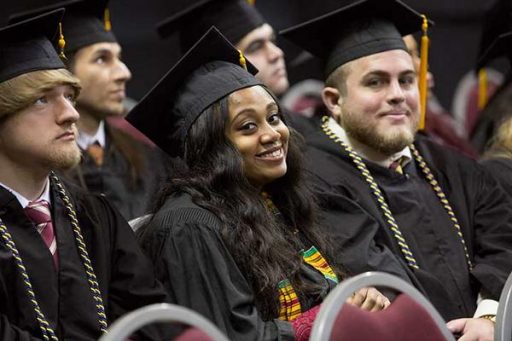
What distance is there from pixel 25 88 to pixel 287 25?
3751mm

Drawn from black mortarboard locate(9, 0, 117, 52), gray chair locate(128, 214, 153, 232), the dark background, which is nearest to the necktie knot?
gray chair locate(128, 214, 153, 232)

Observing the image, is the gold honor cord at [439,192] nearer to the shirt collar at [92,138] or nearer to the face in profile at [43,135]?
the shirt collar at [92,138]

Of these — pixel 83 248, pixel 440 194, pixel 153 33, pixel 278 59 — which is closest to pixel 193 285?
pixel 83 248

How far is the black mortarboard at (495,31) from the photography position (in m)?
4.87

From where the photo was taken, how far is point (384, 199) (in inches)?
155

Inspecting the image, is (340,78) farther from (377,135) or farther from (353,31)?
(377,135)

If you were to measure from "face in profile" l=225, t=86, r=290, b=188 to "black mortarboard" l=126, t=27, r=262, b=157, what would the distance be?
0.05m

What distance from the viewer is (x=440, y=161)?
4184mm

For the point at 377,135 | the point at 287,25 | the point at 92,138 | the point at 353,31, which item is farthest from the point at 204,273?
the point at 287,25

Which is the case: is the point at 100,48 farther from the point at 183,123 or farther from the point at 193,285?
the point at 193,285

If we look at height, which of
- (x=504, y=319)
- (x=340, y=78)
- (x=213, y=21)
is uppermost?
(x=213, y=21)

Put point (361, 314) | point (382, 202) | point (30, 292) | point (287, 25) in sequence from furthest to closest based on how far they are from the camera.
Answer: point (287, 25) → point (382, 202) → point (30, 292) → point (361, 314)

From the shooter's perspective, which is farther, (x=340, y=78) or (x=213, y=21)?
(x=213, y=21)

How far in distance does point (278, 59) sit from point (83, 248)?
87.5 inches
